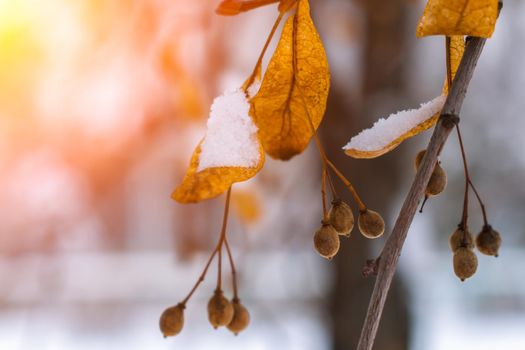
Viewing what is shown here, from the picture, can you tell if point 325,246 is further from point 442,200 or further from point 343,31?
point 442,200

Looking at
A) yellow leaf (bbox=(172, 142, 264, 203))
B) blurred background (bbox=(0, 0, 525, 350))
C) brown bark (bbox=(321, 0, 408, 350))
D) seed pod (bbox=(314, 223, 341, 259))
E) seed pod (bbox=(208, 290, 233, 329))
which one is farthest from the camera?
brown bark (bbox=(321, 0, 408, 350))

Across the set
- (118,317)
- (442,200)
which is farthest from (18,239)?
(442,200)

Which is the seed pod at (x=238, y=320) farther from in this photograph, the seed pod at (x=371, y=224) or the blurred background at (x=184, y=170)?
the blurred background at (x=184, y=170)

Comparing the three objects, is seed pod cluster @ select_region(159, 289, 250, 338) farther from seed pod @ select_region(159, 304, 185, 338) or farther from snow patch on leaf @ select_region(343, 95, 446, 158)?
snow patch on leaf @ select_region(343, 95, 446, 158)

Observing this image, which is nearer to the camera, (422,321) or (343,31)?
(343,31)

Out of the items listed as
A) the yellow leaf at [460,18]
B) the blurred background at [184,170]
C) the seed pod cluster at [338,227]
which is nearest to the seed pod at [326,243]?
the seed pod cluster at [338,227]

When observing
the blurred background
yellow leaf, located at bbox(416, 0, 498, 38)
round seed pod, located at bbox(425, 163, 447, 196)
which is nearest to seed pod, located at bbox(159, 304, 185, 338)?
round seed pod, located at bbox(425, 163, 447, 196)

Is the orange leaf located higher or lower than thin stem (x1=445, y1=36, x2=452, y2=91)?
lower

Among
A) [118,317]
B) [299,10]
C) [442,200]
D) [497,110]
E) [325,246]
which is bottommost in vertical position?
[118,317]

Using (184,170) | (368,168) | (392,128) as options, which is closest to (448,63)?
(392,128)
